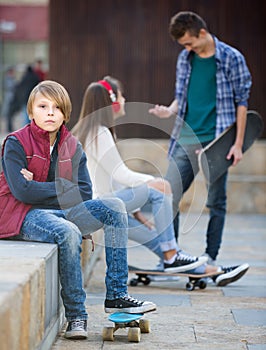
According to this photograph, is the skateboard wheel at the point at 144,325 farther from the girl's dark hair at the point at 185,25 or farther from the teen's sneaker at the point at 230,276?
the girl's dark hair at the point at 185,25

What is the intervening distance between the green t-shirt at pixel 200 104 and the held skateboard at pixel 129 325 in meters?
2.09

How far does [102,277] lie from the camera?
6.23 meters

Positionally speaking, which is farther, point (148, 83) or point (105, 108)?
point (148, 83)

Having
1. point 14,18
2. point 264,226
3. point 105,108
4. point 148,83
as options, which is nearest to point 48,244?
point 105,108

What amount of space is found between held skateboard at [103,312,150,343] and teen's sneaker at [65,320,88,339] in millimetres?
101

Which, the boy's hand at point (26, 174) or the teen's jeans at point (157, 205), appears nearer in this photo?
the boy's hand at point (26, 174)

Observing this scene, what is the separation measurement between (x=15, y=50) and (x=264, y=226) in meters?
21.6

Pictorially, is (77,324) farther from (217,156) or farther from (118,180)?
(217,156)

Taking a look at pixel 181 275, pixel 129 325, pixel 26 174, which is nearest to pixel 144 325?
pixel 129 325

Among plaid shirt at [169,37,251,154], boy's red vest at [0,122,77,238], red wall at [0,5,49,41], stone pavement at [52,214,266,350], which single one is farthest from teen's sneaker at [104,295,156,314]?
red wall at [0,5,49,41]

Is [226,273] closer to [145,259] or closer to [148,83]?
[145,259]

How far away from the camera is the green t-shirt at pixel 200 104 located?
622 cm

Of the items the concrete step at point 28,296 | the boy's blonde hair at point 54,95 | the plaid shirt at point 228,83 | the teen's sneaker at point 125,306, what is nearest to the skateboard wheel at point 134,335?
the teen's sneaker at point 125,306

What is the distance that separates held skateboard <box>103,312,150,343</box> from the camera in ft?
13.8
